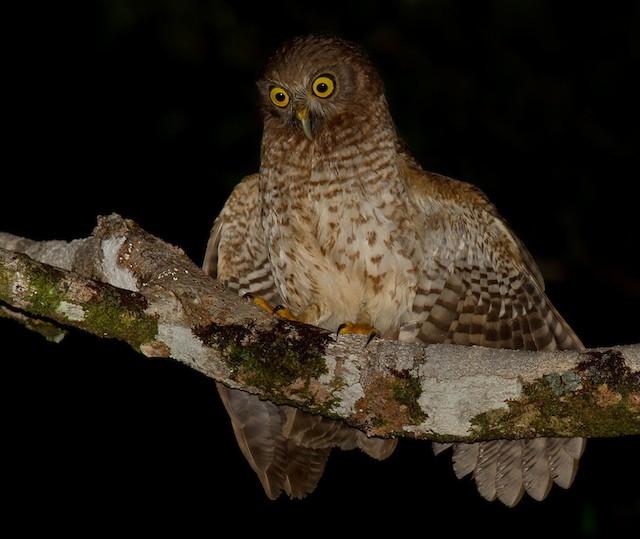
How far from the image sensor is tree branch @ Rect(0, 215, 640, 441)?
357 cm

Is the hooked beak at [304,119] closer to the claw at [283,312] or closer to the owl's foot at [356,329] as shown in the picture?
the claw at [283,312]

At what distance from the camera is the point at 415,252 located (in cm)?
493

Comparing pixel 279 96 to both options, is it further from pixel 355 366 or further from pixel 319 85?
pixel 355 366

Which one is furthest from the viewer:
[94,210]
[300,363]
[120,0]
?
[94,210]

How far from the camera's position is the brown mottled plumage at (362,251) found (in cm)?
488

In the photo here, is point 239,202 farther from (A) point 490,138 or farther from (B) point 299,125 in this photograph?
(A) point 490,138

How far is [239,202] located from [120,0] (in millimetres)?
2872

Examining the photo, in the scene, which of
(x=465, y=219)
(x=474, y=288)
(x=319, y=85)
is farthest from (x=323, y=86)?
(x=474, y=288)

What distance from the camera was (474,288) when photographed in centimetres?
496

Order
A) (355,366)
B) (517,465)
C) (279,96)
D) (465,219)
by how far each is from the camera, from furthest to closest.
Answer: (279,96) < (465,219) < (517,465) < (355,366)

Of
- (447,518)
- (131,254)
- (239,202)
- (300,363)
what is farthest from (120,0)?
(447,518)

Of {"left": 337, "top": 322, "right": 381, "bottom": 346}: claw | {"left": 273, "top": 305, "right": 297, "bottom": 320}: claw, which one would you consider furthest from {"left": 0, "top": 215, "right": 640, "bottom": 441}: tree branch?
{"left": 273, "top": 305, "right": 297, "bottom": 320}: claw

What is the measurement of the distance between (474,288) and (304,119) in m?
1.21

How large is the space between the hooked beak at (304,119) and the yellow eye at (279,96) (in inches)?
4.6
